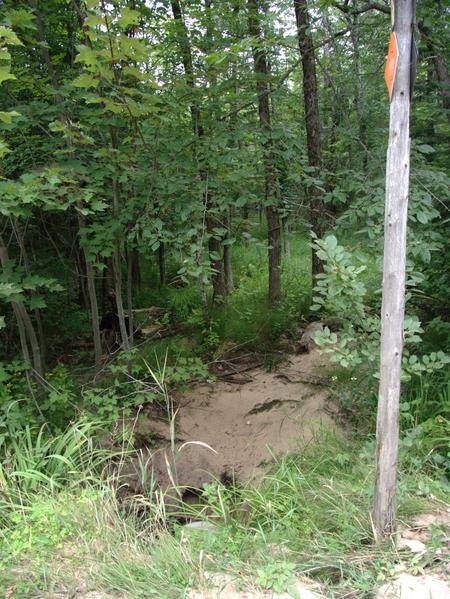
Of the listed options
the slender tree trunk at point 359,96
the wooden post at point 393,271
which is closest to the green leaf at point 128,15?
the wooden post at point 393,271

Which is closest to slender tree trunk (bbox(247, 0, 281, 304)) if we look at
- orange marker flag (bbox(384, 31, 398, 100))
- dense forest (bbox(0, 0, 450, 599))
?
dense forest (bbox(0, 0, 450, 599))

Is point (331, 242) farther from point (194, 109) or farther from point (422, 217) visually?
point (194, 109)

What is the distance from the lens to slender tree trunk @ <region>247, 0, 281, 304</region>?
4348 mm

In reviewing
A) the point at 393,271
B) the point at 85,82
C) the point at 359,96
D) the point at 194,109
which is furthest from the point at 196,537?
the point at 359,96

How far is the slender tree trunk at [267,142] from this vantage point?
4348 mm

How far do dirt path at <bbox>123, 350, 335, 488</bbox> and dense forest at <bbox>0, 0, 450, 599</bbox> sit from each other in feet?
0.11

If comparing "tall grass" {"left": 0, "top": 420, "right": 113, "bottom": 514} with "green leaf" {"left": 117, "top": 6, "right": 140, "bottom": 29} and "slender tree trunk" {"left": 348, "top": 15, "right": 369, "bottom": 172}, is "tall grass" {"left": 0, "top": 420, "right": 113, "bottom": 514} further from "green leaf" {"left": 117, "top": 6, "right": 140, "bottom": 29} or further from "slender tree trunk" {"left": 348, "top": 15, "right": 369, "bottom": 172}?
"slender tree trunk" {"left": 348, "top": 15, "right": 369, "bottom": 172}

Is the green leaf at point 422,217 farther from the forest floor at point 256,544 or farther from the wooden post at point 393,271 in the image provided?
the forest floor at point 256,544

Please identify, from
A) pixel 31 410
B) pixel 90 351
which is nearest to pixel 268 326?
pixel 90 351

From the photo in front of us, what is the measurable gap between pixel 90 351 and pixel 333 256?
16.0 feet

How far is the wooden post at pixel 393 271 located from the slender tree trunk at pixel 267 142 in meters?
1.78

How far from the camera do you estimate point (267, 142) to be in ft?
→ 16.1

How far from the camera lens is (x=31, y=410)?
3.99 meters

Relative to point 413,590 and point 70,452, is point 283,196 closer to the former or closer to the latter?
point 70,452
